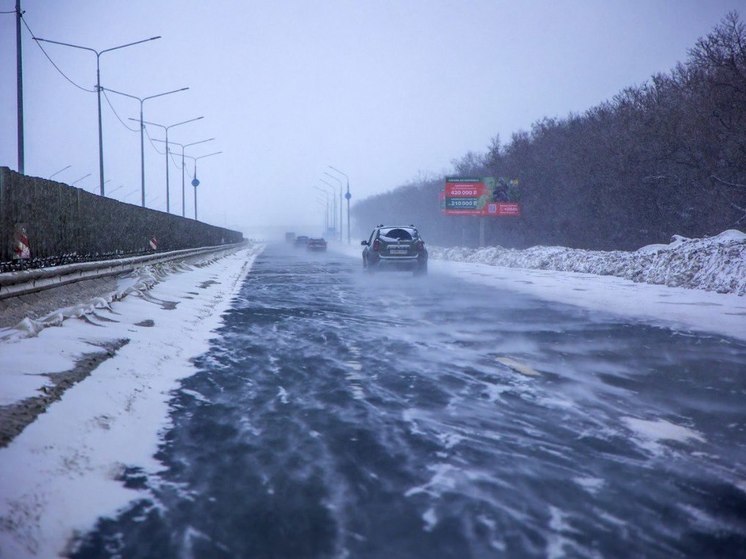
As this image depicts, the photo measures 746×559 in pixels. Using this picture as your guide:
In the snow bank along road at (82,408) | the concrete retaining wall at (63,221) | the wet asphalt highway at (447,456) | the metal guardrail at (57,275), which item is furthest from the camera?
the concrete retaining wall at (63,221)

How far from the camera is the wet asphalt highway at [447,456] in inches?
136

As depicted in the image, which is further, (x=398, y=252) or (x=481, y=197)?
(x=481, y=197)

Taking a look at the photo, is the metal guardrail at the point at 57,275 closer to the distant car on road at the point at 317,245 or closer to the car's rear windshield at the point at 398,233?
the car's rear windshield at the point at 398,233

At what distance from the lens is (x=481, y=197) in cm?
5103

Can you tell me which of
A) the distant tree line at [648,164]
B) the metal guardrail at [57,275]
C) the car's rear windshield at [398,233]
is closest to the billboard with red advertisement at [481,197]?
the distant tree line at [648,164]

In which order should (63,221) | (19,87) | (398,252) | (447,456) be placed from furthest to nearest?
(398,252)
(19,87)
(63,221)
(447,456)

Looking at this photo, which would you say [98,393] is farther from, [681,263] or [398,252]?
[398,252]

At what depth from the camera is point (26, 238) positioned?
12531 mm

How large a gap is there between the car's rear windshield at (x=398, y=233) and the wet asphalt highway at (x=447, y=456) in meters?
16.3

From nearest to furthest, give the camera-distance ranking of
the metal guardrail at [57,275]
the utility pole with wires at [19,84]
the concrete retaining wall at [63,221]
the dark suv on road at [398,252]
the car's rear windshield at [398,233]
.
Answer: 1. the metal guardrail at [57,275]
2. the concrete retaining wall at [63,221]
3. the utility pole with wires at [19,84]
4. the dark suv on road at [398,252]
5. the car's rear windshield at [398,233]

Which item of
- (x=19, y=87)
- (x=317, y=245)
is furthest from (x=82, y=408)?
(x=317, y=245)

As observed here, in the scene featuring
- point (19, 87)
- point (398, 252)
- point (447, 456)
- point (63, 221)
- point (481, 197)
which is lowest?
point (447, 456)

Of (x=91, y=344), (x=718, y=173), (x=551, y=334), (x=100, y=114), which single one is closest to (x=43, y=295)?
(x=91, y=344)

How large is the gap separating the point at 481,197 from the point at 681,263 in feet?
98.5
